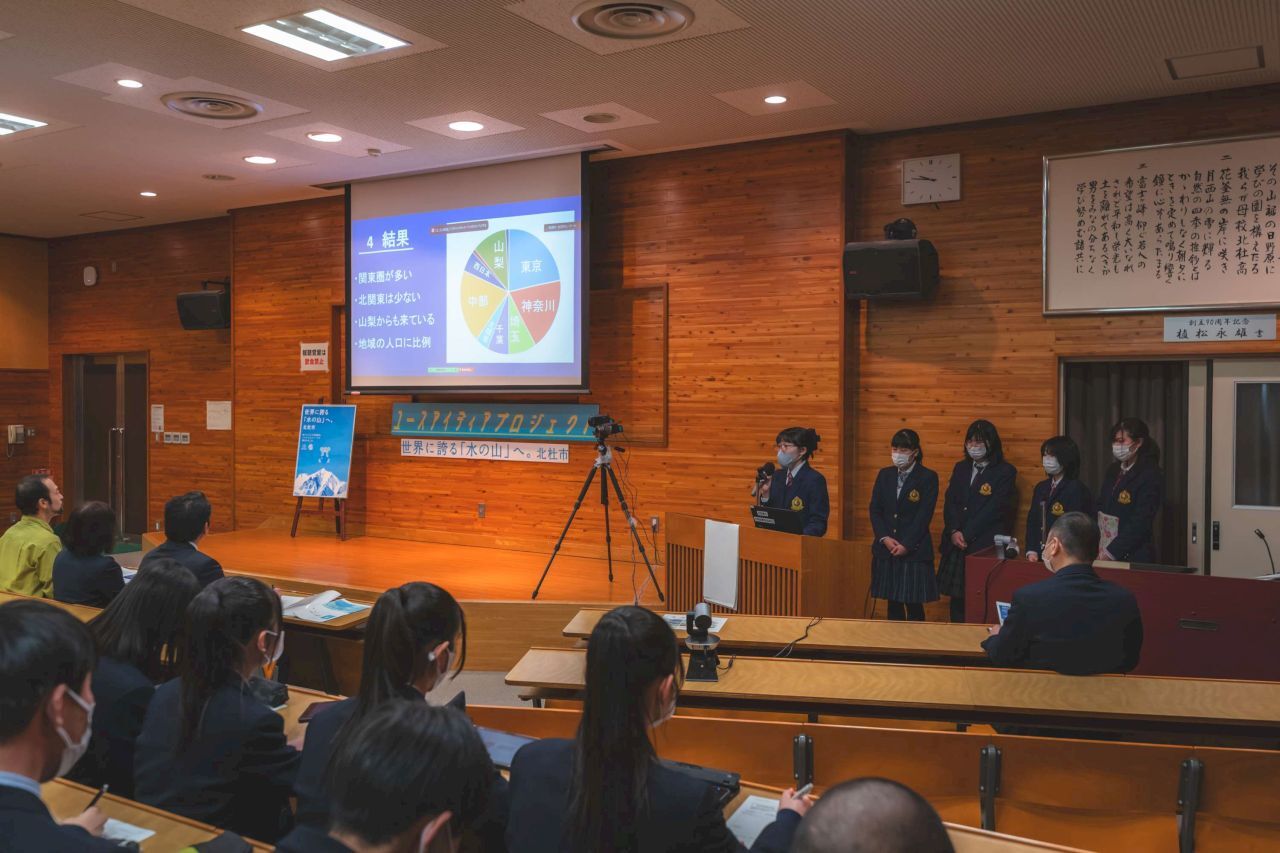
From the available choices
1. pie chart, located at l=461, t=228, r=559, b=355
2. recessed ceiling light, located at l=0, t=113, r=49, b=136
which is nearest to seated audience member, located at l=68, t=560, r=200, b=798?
pie chart, located at l=461, t=228, r=559, b=355

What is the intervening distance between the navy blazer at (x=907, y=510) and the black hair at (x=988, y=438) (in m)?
0.35

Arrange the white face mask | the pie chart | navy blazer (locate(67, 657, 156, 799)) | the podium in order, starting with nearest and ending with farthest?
the white face mask → navy blazer (locate(67, 657, 156, 799)) → the podium → the pie chart

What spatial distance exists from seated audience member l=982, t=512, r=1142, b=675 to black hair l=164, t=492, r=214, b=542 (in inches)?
132

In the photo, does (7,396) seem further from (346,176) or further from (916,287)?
(916,287)

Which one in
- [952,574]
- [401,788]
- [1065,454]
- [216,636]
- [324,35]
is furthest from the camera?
[952,574]

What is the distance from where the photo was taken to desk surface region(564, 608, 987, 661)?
148 inches

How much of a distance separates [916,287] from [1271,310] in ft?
6.40

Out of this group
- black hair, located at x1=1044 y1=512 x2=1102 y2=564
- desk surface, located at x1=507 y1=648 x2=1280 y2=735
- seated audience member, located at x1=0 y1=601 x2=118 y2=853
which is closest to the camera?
seated audience member, located at x1=0 y1=601 x2=118 y2=853

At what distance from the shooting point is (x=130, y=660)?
2.78 meters

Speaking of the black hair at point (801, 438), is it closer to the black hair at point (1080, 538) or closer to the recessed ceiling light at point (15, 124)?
the black hair at point (1080, 538)

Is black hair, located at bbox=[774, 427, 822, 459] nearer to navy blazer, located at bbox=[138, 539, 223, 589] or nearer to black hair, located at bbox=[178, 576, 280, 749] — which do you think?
navy blazer, located at bbox=[138, 539, 223, 589]

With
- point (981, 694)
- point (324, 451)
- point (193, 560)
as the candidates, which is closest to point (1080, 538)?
point (981, 694)

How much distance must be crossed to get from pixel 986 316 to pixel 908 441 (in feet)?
3.40

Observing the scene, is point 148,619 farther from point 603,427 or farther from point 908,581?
point 908,581
